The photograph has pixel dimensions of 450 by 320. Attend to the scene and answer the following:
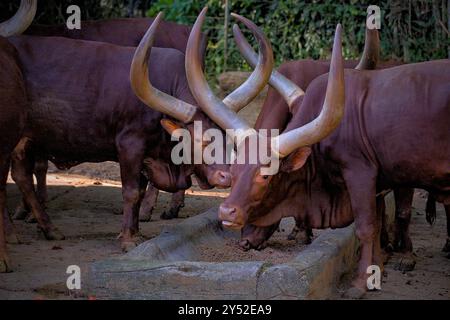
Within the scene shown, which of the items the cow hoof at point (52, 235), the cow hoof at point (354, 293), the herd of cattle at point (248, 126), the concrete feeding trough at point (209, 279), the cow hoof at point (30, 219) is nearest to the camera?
the concrete feeding trough at point (209, 279)

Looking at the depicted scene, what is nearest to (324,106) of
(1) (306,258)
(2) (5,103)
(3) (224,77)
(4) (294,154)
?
(4) (294,154)

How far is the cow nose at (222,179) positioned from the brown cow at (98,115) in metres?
0.27

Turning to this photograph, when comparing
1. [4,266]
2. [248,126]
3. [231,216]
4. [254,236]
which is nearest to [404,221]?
[254,236]

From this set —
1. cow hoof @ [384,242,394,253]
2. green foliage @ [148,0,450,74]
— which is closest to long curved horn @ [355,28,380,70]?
cow hoof @ [384,242,394,253]

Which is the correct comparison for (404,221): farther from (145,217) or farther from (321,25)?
(321,25)

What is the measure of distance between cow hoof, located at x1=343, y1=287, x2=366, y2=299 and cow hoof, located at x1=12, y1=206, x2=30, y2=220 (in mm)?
3674

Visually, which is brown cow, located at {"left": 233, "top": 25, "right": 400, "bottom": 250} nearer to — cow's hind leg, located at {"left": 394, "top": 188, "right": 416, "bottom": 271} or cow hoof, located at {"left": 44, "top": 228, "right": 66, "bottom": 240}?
cow's hind leg, located at {"left": 394, "top": 188, "right": 416, "bottom": 271}

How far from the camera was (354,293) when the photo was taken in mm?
6094

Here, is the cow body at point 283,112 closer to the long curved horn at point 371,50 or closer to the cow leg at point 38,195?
Result: the long curved horn at point 371,50

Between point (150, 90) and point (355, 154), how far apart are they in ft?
5.15

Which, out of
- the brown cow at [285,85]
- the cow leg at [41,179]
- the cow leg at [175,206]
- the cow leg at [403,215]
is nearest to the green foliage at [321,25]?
the brown cow at [285,85]

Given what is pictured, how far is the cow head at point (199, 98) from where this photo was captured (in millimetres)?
6621

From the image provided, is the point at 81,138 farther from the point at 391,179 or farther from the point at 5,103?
the point at 391,179

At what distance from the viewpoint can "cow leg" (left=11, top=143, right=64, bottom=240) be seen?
25.5ft
